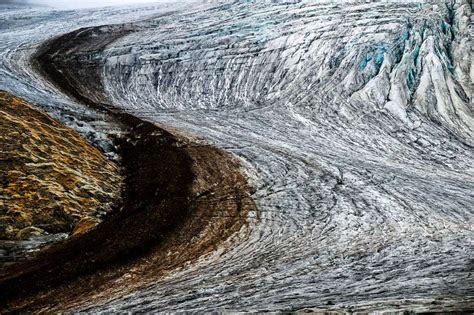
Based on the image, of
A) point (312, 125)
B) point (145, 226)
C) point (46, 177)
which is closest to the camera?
point (145, 226)

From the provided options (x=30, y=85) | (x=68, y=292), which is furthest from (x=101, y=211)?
(x=30, y=85)

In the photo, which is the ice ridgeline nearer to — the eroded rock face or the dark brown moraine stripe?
the dark brown moraine stripe

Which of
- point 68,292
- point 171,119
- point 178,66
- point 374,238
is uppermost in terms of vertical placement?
point 178,66

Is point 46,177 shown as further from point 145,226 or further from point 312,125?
point 312,125

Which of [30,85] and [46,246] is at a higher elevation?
[30,85]

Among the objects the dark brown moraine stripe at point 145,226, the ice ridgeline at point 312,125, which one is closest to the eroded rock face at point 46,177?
the dark brown moraine stripe at point 145,226

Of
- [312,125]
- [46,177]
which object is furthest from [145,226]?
[312,125]

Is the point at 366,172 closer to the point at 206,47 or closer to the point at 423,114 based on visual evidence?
the point at 423,114
